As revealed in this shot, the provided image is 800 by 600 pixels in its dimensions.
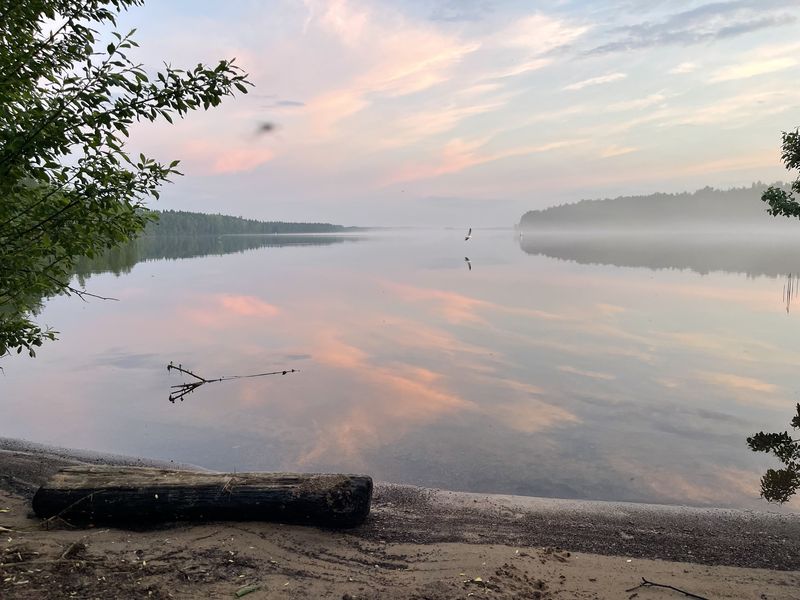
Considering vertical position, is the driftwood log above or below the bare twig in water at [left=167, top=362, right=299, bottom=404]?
above

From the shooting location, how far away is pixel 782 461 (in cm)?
1238

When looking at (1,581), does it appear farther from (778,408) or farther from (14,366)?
(14,366)

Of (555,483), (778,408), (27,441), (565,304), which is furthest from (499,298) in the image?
(27,441)

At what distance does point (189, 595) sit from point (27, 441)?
36.5 ft

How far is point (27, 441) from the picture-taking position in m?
13.7

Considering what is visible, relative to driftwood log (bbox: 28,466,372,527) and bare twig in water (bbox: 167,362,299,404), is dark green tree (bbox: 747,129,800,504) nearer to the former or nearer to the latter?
driftwood log (bbox: 28,466,372,527)

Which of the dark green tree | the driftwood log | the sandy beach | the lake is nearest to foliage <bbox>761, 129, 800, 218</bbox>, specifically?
the dark green tree

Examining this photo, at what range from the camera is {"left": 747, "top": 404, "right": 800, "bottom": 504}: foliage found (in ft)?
35.4

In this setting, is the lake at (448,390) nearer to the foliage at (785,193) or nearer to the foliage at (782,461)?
the foliage at (782,461)

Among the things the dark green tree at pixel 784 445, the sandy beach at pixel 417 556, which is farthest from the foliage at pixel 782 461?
the sandy beach at pixel 417 556

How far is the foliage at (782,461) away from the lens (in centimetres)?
1079

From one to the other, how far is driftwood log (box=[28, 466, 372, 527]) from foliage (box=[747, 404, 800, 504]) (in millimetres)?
9100

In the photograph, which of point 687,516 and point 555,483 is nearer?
point 687,516

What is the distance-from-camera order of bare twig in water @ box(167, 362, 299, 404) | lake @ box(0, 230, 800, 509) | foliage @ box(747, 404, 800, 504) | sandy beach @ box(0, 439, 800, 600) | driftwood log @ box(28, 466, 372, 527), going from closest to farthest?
sandy beach @ box(0, 439, 800, 600)
driftwood log @ box(28, 466, 372, 527)
foliage @ box(747, 404, 800, 504)
lake @ box(0, 230, 800, 509)
bare twig in water @ box(167, 362, 299, 404)
